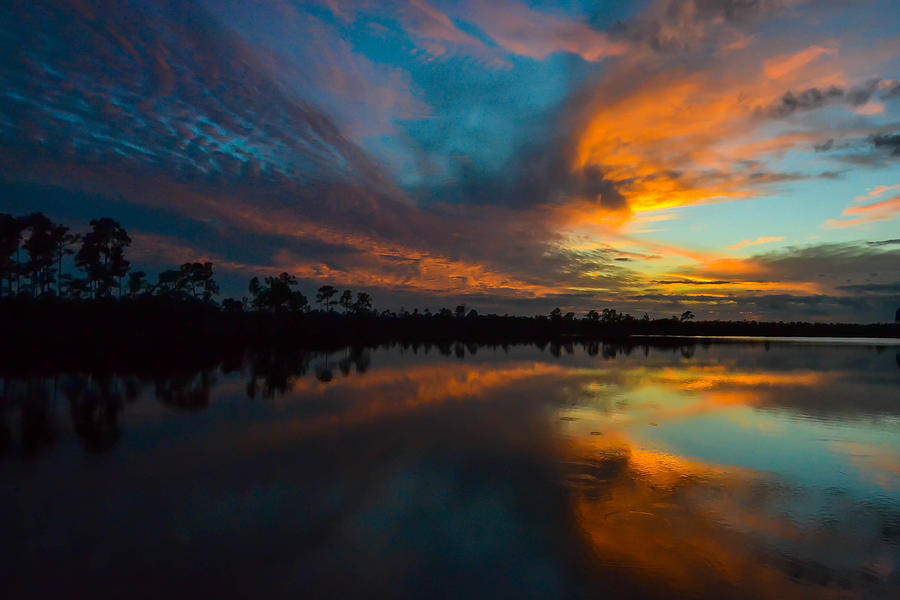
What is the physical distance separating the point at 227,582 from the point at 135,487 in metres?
5.00

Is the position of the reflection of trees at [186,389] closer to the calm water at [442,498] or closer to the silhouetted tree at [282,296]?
the calm water at [442,498]

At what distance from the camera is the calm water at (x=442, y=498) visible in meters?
6.74

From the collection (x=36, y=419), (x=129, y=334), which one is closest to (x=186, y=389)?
(x=36, y=419)

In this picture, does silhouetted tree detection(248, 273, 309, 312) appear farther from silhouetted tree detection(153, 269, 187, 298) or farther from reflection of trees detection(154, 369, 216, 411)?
reflection of trees detection(154, 369, 216, 411)

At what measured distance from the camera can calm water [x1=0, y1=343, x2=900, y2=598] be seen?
6.74 metres

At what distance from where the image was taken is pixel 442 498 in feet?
31.6

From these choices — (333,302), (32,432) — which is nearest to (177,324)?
(32,432)

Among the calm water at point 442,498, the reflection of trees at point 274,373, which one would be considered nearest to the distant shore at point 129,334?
the reflection of trees at point 274,373

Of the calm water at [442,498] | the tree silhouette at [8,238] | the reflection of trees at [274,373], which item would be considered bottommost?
the calm water at [442,498]

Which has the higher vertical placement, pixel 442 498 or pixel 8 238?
pixel 8 238

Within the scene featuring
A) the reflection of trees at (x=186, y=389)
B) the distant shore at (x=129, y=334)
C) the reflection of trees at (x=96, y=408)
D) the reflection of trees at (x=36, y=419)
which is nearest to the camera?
the reflection of trees at (x=36, y=419)

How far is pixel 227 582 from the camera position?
652cm

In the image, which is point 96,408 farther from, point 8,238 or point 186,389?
point 8,238

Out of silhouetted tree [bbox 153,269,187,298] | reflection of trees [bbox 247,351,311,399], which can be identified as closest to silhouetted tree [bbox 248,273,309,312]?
silhouetted tree [bbox 153,269,187,298]
